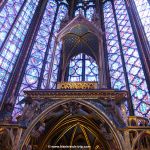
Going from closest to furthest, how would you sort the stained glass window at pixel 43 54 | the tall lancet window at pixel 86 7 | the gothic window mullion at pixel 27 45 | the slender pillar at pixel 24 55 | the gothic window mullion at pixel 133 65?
the gothic window mullion at pixel 133 65
the slender pillar at pixel 24 55
the gothic window mullion at pixel 27 45
the stained glass window at pixel 43 54
the tall lancet window at pixel 86 7

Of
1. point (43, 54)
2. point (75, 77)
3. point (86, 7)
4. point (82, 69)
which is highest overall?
point (86, 7)

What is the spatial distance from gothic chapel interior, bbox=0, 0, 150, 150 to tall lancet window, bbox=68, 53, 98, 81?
5 centimetres

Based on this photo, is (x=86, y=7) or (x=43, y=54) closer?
(x=43, y=54)

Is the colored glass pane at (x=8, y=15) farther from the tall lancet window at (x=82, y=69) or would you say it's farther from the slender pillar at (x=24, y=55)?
the tall lancet window at (x=82, y=69)

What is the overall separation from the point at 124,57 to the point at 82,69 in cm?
196

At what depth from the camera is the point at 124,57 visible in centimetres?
1105

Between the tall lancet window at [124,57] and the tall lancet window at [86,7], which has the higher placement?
the tall lancet window at [86,7]

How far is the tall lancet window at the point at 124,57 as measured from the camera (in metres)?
9.24

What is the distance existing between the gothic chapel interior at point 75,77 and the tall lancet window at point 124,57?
4 centimetres

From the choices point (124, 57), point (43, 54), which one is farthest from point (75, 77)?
point (124, 57)

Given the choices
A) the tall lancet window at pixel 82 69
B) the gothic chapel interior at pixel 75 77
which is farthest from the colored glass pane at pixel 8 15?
the tall lancet window at pixel 82 69

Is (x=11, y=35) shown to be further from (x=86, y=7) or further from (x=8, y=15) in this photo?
(x=86, y=7)

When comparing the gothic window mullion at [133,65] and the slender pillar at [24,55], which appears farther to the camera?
the slender pillar at [24,55]

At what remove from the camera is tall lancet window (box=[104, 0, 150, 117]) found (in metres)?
9.24
